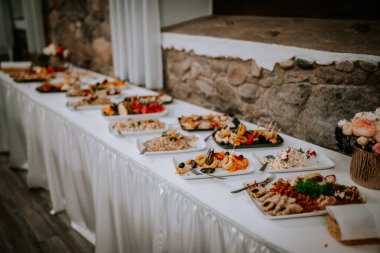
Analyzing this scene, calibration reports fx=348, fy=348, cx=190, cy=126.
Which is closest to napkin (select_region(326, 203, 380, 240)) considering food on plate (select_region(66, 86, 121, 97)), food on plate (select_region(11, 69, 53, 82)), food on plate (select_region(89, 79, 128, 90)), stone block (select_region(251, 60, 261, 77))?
stone block (select_region(251, 60, 261, 77))

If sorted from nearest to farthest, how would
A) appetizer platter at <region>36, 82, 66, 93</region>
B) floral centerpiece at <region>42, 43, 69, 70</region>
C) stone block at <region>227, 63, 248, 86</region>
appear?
1. stone block at <region>227, 63, 248, 86</region>
2. appetizer platter at <region>36, 82, 66, 93</region>
3. floral centerpiece at <region>42, 43, 69, 70</region>

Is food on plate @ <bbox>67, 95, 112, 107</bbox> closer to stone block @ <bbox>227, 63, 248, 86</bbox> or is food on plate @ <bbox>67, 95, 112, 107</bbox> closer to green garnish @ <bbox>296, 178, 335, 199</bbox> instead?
stone block @ <bbox>227, 63, 248, 86</bbox>

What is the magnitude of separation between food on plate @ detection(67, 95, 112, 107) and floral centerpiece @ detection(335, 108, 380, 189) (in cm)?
162

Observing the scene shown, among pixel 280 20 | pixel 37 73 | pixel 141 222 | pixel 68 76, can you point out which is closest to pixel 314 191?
pixel 141 222

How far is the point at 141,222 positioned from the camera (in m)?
1.67

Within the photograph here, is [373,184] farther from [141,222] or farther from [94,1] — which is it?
[94,1]

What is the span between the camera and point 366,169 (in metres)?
1.34

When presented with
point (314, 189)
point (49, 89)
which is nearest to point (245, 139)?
point (314, 189)

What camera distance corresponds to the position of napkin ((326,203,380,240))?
1022 millimetres

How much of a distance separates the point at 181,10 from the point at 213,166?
185 cm

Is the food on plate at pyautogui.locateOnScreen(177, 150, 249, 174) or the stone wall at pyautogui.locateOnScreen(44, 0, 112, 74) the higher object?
the stone wall at pyautogui.locateOnScreen(44, 0, 112, 74)

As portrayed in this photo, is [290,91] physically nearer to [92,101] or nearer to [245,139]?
[245,139]

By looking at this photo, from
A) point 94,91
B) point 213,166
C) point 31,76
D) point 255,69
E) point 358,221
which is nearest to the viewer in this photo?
point 358,221

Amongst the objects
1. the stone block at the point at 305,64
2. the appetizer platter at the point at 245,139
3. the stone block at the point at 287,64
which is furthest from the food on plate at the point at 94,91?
the stone block at the point at 305,64
